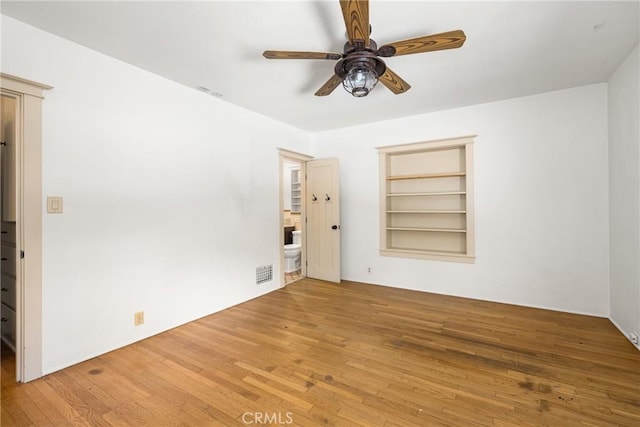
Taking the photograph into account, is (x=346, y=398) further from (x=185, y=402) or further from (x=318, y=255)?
(x=318, y=255)

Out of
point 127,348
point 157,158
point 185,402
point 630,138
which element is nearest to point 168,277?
point 127,348

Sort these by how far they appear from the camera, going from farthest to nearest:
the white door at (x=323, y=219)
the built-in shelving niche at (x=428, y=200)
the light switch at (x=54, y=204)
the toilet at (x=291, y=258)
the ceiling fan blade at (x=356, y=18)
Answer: the toilet at (x=291, y=258) < the white door at (x=323, y=219) < the built-in shelving niche at (x=428, y=200) < the light switch at (x=54, y=204) < the ceiling fan blade at (x=356, y=18)

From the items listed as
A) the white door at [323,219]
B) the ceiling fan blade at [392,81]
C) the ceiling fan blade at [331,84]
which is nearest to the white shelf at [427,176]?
the white door at [323,219]

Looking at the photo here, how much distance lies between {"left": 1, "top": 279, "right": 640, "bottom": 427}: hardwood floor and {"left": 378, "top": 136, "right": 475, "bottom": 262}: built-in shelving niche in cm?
123

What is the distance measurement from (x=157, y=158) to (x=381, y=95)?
8.29ft

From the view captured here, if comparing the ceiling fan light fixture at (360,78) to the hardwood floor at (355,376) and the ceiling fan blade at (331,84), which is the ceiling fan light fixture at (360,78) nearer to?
the ceiling fan blade at (331,84)

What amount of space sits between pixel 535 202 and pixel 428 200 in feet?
4.27

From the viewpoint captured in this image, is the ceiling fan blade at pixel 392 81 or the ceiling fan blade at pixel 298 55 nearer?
the ceiling fan blade at pixel 298 55

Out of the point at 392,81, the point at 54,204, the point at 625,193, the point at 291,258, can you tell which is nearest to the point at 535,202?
the point at 625,193

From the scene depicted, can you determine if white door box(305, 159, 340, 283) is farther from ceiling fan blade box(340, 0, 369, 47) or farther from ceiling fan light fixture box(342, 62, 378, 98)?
ceiling fan blade box(340, 0, 369, 47)

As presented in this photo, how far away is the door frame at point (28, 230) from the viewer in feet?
6.51

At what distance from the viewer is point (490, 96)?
343 cm

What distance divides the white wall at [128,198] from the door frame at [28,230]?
0.06 meters

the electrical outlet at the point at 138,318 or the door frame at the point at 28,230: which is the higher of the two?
the door frame at the point at 28,230
